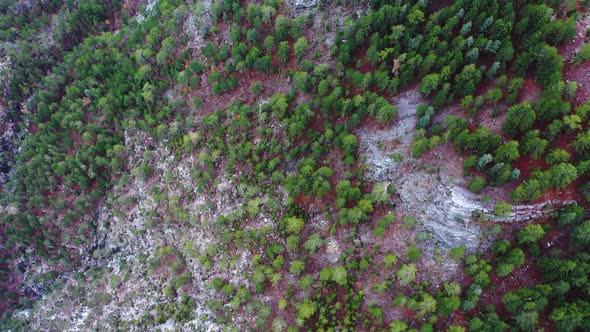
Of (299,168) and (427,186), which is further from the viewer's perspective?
(299,168)

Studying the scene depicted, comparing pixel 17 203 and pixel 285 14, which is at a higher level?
pixel 285 14

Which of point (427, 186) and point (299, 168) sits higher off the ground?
point (427, 186)

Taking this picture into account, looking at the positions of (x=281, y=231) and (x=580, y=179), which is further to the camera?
(x=281, y=231)

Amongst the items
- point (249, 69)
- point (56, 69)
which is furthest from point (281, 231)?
point (56, 69)

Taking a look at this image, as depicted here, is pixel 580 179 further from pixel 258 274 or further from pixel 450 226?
pixel 258 274

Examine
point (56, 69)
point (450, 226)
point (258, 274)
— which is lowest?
point (258, 274)

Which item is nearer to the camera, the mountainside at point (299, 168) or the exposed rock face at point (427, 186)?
the mountainside at point (299, 168)

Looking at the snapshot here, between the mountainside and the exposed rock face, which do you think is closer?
the mountainside

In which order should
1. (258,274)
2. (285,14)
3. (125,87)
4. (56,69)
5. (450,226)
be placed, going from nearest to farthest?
(450,226) → (258,274) → (285,14) → (125,87) → (56,69)
